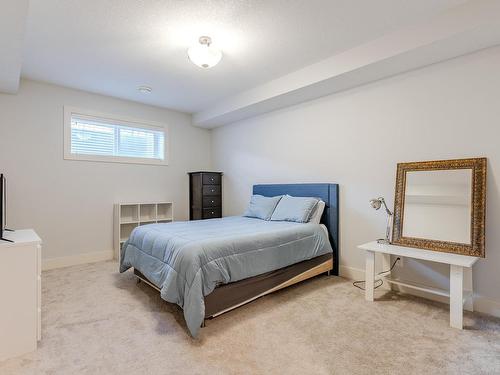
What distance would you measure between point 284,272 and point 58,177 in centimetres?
326

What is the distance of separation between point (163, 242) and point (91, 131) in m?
2.58

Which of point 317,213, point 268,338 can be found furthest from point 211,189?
point 268,338

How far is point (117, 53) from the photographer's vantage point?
9.14 ft

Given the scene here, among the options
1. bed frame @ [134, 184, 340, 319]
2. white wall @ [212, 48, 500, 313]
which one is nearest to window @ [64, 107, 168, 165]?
white wall @ [212, 48, 500, 313]

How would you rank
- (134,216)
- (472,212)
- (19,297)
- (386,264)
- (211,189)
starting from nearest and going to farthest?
(19,297)
(472,212)
(386,264)
(134,216)
(211,189)

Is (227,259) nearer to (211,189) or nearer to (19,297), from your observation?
(19,297)

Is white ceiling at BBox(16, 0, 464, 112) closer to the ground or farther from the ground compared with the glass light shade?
farther from the ground

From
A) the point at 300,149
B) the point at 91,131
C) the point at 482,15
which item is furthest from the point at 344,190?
the point at 91,131

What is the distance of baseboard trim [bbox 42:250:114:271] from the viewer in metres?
3.60

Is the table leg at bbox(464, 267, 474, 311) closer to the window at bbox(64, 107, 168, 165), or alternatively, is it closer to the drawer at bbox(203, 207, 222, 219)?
the drawer at bbox(203, 207, 222, 219)

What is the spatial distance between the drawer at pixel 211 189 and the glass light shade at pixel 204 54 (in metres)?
2.53

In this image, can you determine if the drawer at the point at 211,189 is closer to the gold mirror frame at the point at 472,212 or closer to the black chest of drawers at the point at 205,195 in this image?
Answer: the black chest of drawers at the point at 205,195

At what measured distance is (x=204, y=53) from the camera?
8.20ft

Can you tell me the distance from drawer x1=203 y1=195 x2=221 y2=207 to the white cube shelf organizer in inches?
22.9
